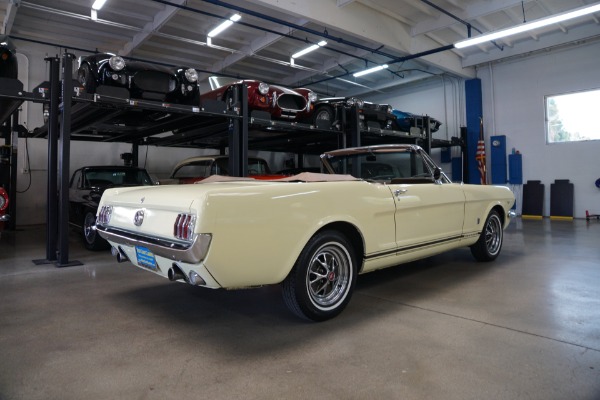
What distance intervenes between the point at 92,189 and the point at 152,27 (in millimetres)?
4684

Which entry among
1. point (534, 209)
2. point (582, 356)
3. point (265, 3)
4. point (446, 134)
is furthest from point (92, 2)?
point (534, 209)

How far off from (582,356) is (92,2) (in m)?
9.15

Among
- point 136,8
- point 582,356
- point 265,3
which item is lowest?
point 582,356

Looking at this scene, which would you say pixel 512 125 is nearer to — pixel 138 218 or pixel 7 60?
pixel 138 218

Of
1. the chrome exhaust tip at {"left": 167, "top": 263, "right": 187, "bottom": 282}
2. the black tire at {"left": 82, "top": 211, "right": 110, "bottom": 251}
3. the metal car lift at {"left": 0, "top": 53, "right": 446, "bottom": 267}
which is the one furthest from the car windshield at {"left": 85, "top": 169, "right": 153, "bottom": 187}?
the chrome exhaust tip at {"left": 167, "top": 263, "right": 187, "bottom": 282}

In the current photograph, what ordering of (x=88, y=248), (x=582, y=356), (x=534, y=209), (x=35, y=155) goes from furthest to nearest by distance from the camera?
(x=534, y=209)
(x=35, y=155)
(x=88, y=248)
(x=582, y=356)

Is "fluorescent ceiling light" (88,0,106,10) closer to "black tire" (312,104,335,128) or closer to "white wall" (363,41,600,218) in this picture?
"black tire" (312,104,335,128)

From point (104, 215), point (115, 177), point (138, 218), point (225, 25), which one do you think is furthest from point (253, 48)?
point (138, 218)

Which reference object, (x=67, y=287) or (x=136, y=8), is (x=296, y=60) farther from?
(x=67, y=287)

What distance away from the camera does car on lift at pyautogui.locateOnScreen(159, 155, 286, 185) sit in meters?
A: 6.91

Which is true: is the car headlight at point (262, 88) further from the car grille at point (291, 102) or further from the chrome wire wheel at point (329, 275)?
the chrome wire wheel at point (329, 275)

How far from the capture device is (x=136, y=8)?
8.18 m

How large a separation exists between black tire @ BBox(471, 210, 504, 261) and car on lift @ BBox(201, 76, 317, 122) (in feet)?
12.2

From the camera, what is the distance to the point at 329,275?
267cm
